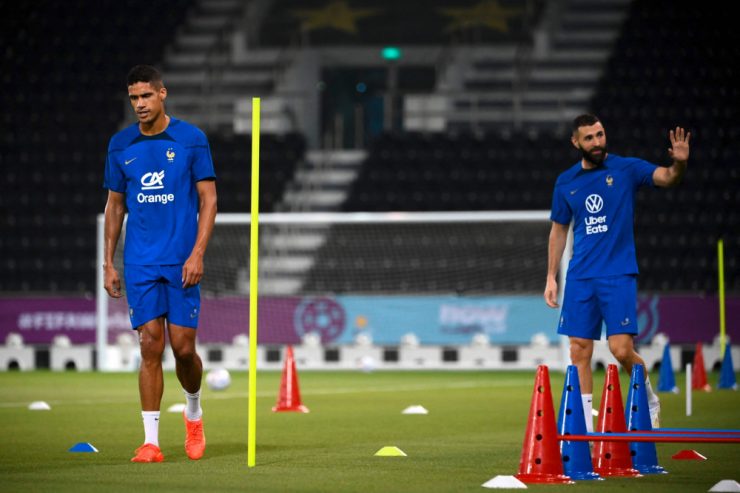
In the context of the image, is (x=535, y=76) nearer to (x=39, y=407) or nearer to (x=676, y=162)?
(x=39, y=407)

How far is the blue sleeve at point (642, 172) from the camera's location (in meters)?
8.38

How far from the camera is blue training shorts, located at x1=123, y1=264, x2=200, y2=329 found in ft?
25.5

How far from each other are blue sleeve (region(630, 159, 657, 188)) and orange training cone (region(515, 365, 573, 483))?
6.96 ft

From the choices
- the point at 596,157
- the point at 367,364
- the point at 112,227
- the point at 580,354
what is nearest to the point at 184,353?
the point at 112,227

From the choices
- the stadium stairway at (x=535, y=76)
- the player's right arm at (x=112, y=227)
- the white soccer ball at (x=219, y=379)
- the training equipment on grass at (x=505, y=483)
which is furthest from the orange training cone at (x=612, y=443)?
the stadium stairway at (x=535, y=76)

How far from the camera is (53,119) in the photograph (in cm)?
A: 2955

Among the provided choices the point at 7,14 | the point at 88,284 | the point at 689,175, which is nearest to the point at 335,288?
the point at 88,284

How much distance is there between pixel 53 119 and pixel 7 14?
12.7 ft

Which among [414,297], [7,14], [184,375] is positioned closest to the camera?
[184,375]

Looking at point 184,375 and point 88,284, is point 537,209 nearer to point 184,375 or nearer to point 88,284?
point 88,284

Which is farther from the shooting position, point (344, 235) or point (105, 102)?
point (105, 102)

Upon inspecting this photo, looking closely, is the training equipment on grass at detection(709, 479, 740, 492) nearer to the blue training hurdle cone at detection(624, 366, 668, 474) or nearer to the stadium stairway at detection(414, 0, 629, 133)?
the blue training hurdle cone at detection(624, 366, 668, 474)

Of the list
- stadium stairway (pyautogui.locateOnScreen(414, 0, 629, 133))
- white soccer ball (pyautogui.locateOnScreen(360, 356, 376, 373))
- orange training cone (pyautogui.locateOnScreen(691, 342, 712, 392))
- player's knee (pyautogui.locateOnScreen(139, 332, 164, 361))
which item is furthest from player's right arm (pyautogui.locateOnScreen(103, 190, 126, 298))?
stadium stairway (pyautogui.locateOnScreen(414, 0, 629, 133))

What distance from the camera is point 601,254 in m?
8.41
